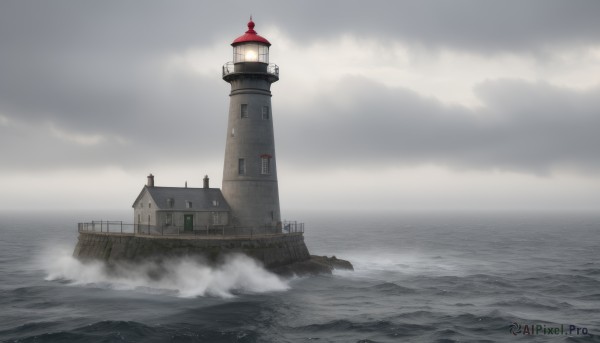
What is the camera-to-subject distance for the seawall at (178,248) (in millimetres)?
39312

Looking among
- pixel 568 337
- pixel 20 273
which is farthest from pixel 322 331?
pixel 20 273

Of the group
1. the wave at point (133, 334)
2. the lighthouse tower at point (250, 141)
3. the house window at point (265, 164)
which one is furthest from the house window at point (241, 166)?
the wave at point (133, 334)

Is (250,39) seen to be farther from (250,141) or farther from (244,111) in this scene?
(250,141)

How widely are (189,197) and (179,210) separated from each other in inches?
75.2

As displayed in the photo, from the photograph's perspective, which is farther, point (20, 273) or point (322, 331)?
point (20, 273)

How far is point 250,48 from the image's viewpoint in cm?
4466

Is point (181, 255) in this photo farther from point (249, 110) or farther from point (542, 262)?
point (542, 262)

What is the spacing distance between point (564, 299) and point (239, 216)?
25.9m

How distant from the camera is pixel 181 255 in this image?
128ft

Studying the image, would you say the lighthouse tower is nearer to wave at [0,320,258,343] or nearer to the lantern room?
the lantern room

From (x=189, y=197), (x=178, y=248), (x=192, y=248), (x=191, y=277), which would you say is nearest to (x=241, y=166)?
(x=189, y=197)

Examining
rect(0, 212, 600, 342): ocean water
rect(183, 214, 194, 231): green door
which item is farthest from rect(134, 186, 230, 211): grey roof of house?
rect(0, 212, 600, 342): ocean water

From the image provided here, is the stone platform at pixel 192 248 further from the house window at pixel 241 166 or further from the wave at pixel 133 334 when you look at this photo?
the wave at pixel 133 334

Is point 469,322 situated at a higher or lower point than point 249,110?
lower
